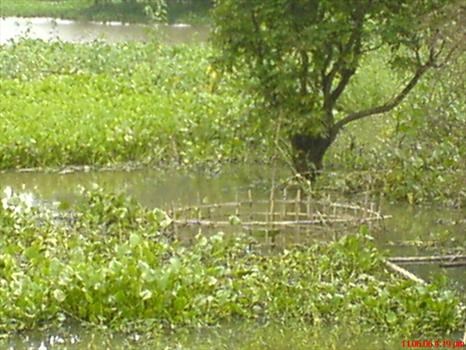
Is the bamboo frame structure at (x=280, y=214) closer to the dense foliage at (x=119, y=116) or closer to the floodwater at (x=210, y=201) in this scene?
the floodwater at (x=210, y=201)

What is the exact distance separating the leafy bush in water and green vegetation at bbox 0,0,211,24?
2761 cm

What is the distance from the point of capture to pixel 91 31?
33219mm

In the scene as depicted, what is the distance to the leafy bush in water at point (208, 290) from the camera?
7.48 metres

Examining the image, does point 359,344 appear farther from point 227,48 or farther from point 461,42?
point 227,48

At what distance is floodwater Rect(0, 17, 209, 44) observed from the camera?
29.0 metres

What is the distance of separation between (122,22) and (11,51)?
16.6 m

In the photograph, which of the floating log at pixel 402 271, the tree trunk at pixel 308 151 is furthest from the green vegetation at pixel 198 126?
the floating log at pixel 402 271

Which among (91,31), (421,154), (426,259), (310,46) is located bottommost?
(91,31)

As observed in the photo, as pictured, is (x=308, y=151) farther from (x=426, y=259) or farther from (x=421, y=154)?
(x=426, y=259)

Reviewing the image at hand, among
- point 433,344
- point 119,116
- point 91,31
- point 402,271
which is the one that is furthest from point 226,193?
point 91,31

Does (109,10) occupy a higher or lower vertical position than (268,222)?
lower

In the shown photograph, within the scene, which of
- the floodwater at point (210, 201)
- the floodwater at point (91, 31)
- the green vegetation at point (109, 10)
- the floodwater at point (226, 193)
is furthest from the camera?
the green vegetation at point (109, 10)

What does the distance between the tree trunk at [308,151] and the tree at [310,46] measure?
1cm

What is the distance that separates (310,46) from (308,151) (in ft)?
4.66
